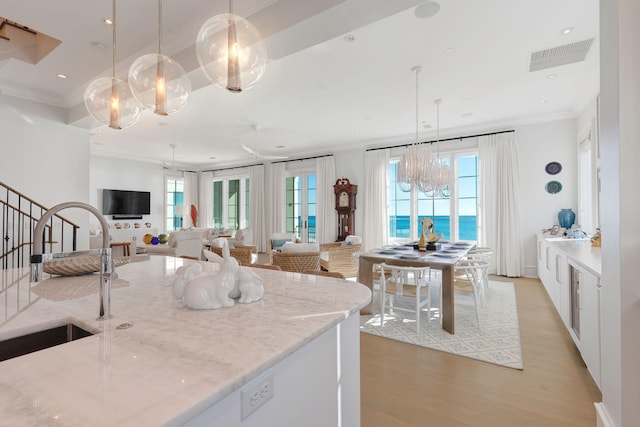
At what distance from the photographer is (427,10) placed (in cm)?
257

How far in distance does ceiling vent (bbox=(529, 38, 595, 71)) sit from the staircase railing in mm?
6147

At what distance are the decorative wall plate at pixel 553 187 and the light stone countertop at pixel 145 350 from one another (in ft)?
18.4

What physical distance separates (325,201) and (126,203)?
5.74m

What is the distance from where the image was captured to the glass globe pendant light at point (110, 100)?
2.15 m

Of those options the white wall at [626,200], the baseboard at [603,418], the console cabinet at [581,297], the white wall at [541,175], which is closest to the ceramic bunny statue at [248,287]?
the white wall at [626,200]

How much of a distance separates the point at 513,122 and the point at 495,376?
500cm

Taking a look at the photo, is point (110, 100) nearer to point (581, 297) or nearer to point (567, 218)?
point (581, 297)

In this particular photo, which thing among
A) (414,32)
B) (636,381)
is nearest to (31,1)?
(414,32)

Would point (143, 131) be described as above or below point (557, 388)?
above

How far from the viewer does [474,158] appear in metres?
6.27

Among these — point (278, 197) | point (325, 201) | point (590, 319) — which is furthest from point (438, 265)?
point (278, 197)

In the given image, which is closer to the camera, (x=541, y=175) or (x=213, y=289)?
(x=213, y=289)

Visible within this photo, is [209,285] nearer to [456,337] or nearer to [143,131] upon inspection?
[456,337]

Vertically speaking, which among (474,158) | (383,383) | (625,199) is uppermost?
(474,158)
